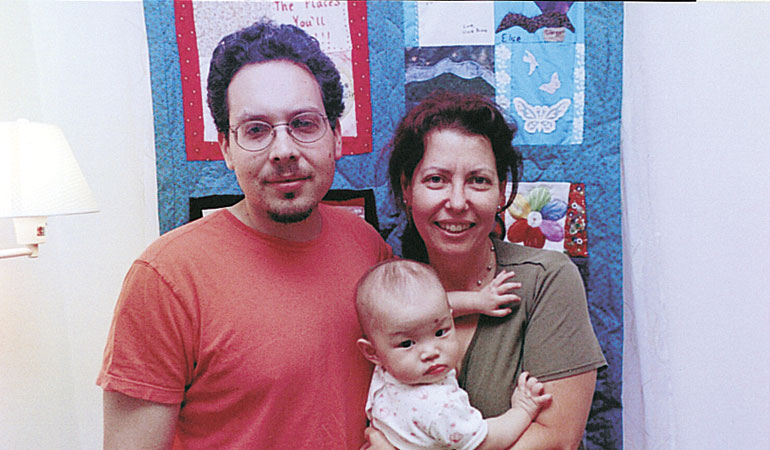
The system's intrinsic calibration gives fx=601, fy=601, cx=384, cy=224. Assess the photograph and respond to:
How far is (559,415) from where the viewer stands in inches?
53.7

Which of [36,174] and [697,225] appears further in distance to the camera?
[697,225]

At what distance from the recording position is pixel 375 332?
1.35m

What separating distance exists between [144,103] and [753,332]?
6.57 ft

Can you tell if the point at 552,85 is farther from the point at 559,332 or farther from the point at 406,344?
the point at 406,344

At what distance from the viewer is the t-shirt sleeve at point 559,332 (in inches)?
53.9

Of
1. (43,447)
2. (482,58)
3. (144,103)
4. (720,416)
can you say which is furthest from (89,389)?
(720,416)

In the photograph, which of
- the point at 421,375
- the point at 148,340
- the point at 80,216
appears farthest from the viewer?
the point at 80,216

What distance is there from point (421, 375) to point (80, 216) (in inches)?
51.9

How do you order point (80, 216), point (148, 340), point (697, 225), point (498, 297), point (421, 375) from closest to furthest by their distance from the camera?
1. point (148, 340)
2. point (421, 375)
3. point (498, 297)
4. point (697, 225)
5. point (80, 216)

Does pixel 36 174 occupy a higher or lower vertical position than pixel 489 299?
higher

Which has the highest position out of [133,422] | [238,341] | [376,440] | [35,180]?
[35,180]

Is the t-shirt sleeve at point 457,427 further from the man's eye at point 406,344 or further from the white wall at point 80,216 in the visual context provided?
the white wall at point 80,216

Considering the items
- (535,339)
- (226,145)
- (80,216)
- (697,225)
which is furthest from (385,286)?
(80,216)

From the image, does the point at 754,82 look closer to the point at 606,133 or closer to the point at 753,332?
the point at 606,133
